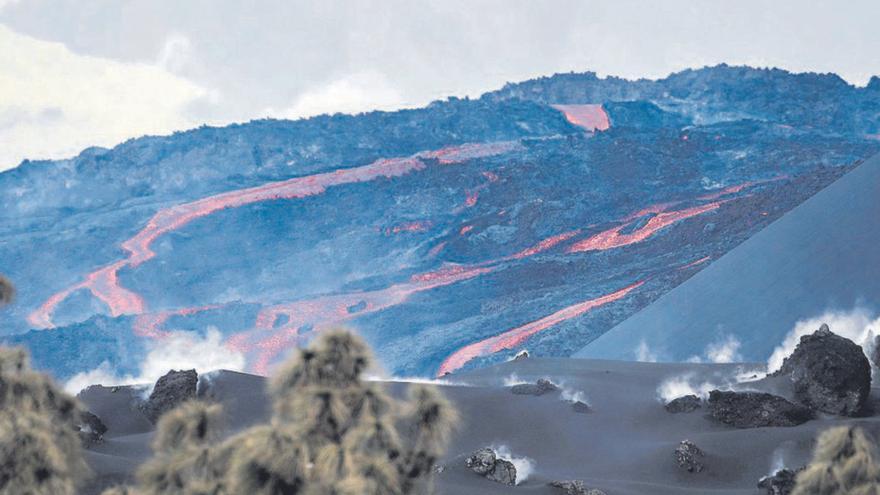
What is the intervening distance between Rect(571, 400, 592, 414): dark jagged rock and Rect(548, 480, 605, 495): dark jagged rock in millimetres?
6326

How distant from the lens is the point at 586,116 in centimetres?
14675

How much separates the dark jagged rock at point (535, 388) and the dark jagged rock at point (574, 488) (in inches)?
299

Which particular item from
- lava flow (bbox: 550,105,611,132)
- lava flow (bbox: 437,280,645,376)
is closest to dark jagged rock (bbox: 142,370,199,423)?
lava flow (bbox: 437,280,645,376)

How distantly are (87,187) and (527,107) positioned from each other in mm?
58739

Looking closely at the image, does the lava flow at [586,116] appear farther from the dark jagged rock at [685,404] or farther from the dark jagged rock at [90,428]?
the dark jagged rock at [90,428]

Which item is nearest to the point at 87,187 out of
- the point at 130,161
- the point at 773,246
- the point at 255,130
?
the point at 130,161

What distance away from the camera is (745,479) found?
1775 centimetres

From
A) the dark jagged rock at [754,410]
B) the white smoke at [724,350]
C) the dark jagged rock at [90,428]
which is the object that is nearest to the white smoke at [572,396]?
the dark jagged rock at [754,410]

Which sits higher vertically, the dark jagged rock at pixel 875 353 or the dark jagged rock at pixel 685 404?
the dark jagged rock at pixel 875 353

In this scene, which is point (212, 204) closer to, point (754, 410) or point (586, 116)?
point (586, 116)

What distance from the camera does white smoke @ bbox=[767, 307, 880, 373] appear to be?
1160 inches

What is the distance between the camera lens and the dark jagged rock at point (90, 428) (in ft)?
62.2

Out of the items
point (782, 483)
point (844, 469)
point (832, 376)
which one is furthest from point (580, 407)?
point (844, 469)

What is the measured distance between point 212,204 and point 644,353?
238ft
